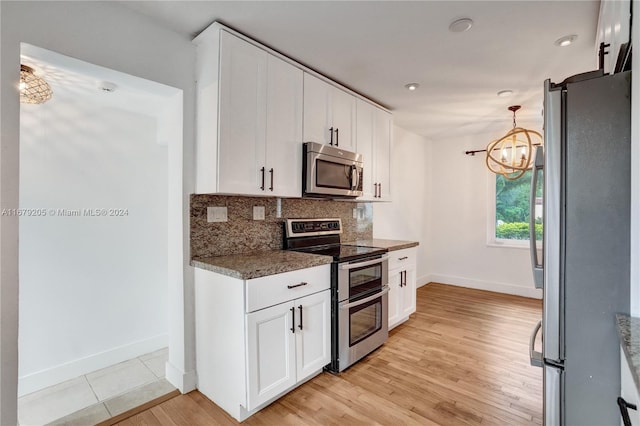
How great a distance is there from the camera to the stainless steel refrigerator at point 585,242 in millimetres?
1199

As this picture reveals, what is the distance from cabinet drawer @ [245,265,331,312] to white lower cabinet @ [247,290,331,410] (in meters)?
0.04

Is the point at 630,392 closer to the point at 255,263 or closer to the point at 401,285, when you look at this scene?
the point at 255,263

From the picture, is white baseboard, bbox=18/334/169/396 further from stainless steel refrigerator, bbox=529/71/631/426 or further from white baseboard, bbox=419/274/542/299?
white baseboard, bbox=419/274/542/299

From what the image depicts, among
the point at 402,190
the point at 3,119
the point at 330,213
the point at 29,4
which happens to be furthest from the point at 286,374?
the point at 402,190

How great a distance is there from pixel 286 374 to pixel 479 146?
452 centimetres

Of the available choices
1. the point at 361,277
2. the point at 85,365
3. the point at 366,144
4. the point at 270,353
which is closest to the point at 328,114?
the point at 366,144

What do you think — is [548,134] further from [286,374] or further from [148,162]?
[148,162]

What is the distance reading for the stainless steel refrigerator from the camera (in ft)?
3.93

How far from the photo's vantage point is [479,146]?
490 cm

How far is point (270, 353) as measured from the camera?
1901mm

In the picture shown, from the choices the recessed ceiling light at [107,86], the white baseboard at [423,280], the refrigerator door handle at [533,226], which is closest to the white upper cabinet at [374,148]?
the refrigerator door handle at [533,226]

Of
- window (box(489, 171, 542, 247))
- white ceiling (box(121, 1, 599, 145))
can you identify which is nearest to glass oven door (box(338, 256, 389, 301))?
white ceiling (box(121, 1, 599, 145))

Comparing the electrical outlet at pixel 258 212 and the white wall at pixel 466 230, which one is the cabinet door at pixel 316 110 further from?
the white wall at pixel 466 230

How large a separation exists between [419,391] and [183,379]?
5.38 ft
